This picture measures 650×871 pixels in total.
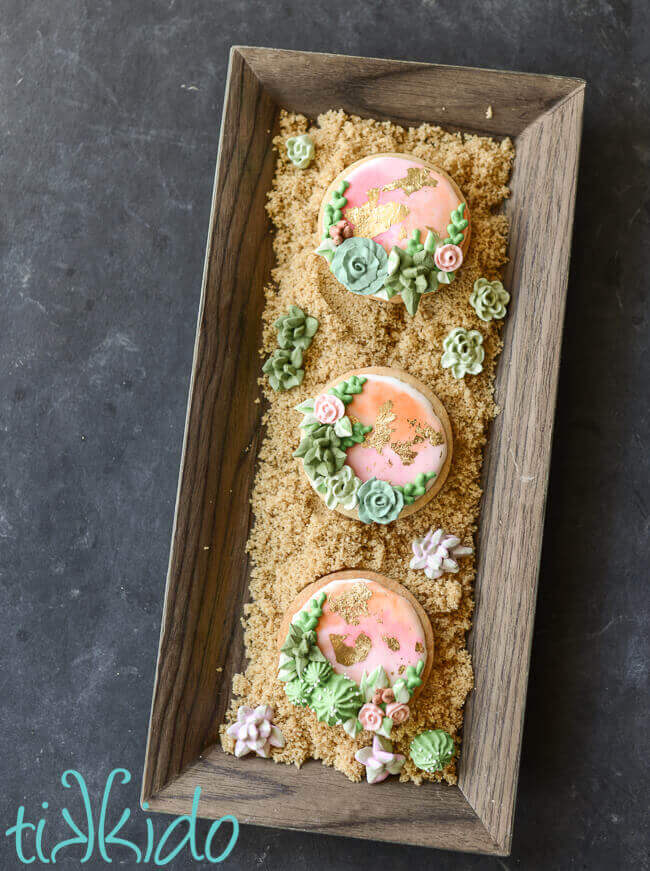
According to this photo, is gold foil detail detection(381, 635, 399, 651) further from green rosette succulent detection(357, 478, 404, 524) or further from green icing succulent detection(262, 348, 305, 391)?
green icing succulent detection(262, 348, 305, 391)

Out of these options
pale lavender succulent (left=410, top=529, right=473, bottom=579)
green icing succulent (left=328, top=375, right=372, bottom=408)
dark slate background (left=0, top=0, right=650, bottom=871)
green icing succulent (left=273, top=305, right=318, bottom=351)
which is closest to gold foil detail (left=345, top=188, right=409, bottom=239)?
green icing succulent (left=273, top=305, right=318, bottom=351)

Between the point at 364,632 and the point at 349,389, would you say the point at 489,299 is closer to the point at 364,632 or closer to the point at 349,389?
the point at 349,389

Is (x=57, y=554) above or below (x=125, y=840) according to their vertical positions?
above

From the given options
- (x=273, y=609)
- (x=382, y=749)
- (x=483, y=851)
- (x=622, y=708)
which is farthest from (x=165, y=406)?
(x=622, y=708)

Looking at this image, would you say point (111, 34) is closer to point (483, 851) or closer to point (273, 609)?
point (273, 609)

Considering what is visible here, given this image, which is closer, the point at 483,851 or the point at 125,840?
the point at 483,851

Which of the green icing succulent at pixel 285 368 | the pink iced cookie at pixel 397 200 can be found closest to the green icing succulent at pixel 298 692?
the green icing succulent at pixel 285 368

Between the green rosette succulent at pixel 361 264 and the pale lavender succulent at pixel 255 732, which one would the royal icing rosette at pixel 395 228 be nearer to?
the green rosette succulent at pixel 361 264
